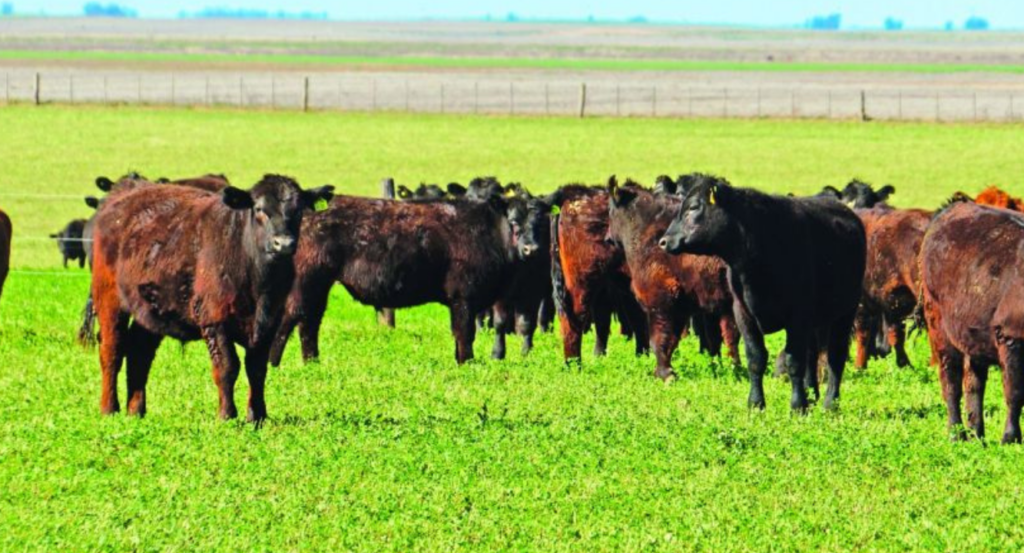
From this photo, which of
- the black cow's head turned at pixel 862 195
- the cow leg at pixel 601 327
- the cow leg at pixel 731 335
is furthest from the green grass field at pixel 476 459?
the black cow's head turned at pixel 862 195

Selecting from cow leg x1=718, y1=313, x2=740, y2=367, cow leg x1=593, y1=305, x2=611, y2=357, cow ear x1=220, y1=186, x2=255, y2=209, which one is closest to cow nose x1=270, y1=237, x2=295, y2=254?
cow ear x1=220, y1=186, x2=255, y2=209

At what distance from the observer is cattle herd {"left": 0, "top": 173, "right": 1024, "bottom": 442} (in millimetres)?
14016

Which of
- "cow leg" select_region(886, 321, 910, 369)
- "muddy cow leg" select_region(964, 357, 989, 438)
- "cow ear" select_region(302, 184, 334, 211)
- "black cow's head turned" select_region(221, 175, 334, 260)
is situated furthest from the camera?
"cow leg" select_region(886, 321, 910, 369)

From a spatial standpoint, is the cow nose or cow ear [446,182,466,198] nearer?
the cow nose

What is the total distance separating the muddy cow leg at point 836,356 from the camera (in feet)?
52.6

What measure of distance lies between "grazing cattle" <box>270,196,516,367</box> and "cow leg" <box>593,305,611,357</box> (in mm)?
1345

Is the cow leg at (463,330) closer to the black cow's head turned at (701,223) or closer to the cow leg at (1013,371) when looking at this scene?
the black cow's head turned at (701,223)

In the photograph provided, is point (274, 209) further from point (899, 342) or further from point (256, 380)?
point (899, 342)

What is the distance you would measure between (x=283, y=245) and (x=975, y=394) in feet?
18.0

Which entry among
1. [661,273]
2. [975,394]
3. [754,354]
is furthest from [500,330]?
[975,394]

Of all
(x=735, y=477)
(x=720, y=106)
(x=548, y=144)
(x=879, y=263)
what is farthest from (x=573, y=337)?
(x=720, y=106)

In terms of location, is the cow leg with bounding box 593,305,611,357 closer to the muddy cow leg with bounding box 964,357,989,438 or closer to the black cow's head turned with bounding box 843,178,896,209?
the black cow's head turned with bounding box 843,178,896,209

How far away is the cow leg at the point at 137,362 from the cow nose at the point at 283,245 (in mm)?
1757

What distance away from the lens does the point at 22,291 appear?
26.4 m
